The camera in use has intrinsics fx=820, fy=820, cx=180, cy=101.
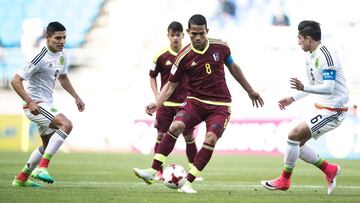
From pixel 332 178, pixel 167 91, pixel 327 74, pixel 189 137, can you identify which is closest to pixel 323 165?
pixel 332 178

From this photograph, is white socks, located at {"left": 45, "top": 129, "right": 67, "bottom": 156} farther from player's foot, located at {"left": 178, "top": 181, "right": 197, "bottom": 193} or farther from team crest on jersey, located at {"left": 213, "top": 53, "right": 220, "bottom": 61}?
team crest on jersey, located at {"left": 213, "top": 53, "right": 220, "bottom": 61}

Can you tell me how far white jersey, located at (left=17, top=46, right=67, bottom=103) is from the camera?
1159 centimetres

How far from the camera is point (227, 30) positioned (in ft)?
103

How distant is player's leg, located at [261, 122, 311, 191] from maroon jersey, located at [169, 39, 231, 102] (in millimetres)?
1045

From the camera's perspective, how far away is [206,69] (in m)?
10.9

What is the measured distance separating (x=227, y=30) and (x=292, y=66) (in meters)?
2.89

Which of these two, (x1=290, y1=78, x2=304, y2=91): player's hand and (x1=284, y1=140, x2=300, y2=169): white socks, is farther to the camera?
(x1=284, y1=140, x2=300, y2=169): white socks

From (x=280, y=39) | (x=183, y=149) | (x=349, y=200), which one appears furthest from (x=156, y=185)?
(x=280, y=39)

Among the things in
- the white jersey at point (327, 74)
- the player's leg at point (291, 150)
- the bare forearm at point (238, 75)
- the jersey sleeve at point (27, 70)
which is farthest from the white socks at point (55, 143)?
the white jersey at point (327, 74)

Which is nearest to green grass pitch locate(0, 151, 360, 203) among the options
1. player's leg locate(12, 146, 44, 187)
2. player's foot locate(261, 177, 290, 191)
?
player's foot locate(261, 177, 290, 191)

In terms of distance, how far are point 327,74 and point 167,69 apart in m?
4.21

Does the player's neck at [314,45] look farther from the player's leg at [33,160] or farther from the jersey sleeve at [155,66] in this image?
the jersey sleeve at [155,66]

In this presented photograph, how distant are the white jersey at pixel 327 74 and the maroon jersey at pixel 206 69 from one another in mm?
1168

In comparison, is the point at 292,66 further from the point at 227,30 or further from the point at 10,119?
the point at 10,119
